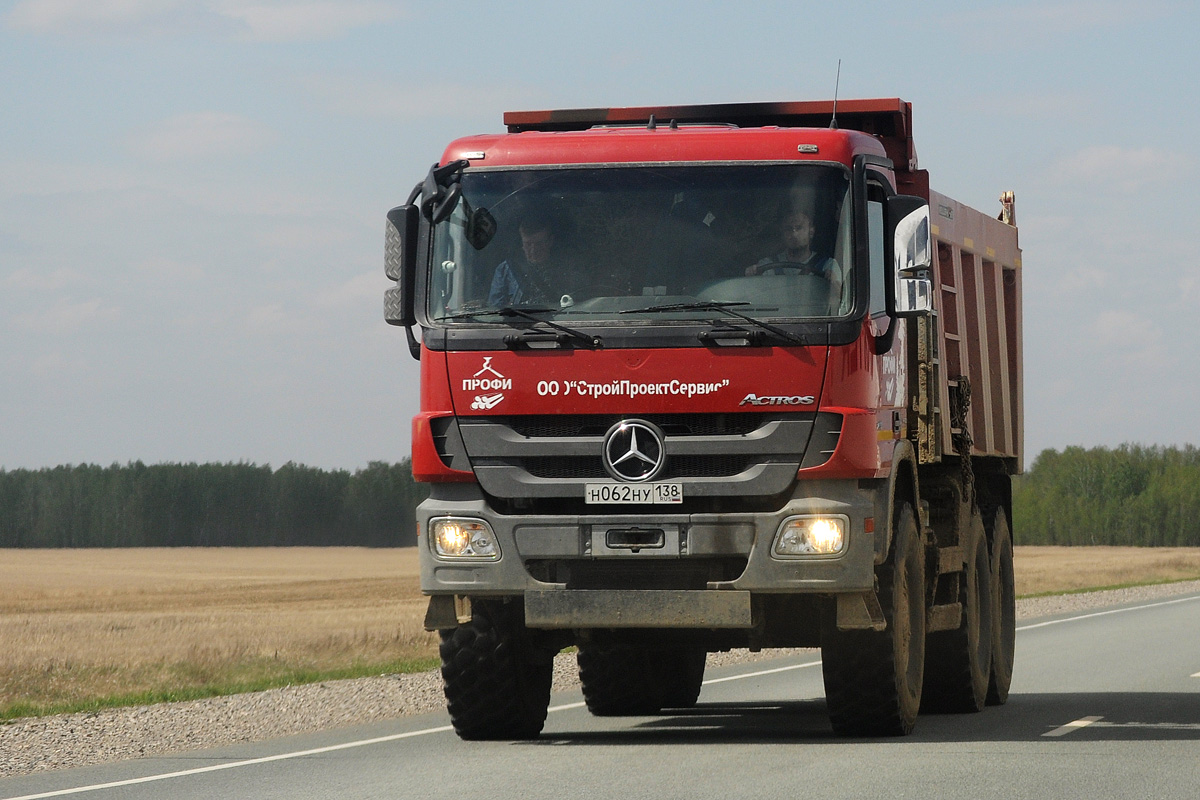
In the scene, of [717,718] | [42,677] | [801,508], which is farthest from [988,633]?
[42,677]

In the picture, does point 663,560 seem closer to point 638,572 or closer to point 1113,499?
point 638,572

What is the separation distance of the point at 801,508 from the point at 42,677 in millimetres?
12406

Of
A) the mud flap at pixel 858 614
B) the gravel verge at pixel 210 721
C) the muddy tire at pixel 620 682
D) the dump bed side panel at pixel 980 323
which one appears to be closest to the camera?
the mud flap at pixel 858 614

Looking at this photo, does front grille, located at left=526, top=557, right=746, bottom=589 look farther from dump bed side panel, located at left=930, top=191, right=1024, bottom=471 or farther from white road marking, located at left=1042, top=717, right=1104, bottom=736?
dump bed side panel, located at left=930, top=191, right=1024, bottom=471

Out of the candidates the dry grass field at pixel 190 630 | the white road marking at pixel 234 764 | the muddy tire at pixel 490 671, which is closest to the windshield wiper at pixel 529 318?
the muddy tire at pixel 490 671

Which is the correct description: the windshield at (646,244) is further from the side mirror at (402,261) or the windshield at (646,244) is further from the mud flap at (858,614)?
the mud flap at (858,614)

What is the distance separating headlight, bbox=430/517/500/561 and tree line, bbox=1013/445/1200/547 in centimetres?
13601

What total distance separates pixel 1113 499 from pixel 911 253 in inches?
5677

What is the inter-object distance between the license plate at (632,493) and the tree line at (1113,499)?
136 meters

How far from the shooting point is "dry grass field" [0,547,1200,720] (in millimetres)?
19484

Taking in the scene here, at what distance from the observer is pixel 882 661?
1063 cm

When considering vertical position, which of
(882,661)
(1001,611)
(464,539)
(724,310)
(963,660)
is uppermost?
(724,310)

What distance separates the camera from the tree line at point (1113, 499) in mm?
144000

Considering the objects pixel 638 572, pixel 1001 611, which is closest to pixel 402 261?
→ pixel 638 572
